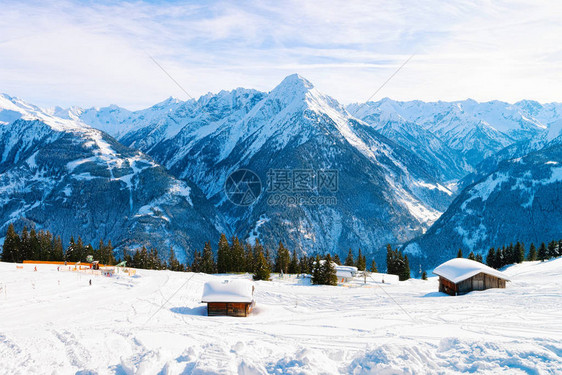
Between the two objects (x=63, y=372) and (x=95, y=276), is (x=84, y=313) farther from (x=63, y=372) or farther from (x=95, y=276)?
(x=95, y=276)

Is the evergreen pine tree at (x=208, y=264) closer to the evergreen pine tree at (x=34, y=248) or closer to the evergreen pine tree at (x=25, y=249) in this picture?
the evergreen pine tree at (x=34, y=248)

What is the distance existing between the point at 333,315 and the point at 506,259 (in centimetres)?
6993

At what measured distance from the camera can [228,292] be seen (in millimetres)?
43812

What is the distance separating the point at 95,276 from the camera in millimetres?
62969

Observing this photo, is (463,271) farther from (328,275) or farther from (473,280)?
(328,275)

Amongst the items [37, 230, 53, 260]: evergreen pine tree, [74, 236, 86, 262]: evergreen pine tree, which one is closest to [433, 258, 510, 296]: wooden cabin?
[74, 236, 86, 262]: evergreen pine tree

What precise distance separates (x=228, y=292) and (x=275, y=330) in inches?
525

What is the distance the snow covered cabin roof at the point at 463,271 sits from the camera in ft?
169

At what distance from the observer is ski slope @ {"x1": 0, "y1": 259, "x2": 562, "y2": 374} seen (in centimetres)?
1806

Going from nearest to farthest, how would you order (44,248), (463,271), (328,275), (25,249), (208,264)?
1. (463,271)
2. (328,275)
3. (25,249)
4. (44,248)
5. (208,264)

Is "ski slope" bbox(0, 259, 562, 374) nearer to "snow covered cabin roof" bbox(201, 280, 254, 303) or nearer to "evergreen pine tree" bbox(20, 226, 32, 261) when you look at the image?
"snow covered cabin roof" bbox(201, 280, 254, 303)

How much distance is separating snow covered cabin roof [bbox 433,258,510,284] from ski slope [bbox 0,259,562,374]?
3.05m

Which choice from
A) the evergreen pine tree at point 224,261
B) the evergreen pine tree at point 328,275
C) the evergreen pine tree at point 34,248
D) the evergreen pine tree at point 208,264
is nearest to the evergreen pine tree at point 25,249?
the evergreen pine tree at point 34,248

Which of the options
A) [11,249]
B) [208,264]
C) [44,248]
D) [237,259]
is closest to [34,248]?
[44,248]
